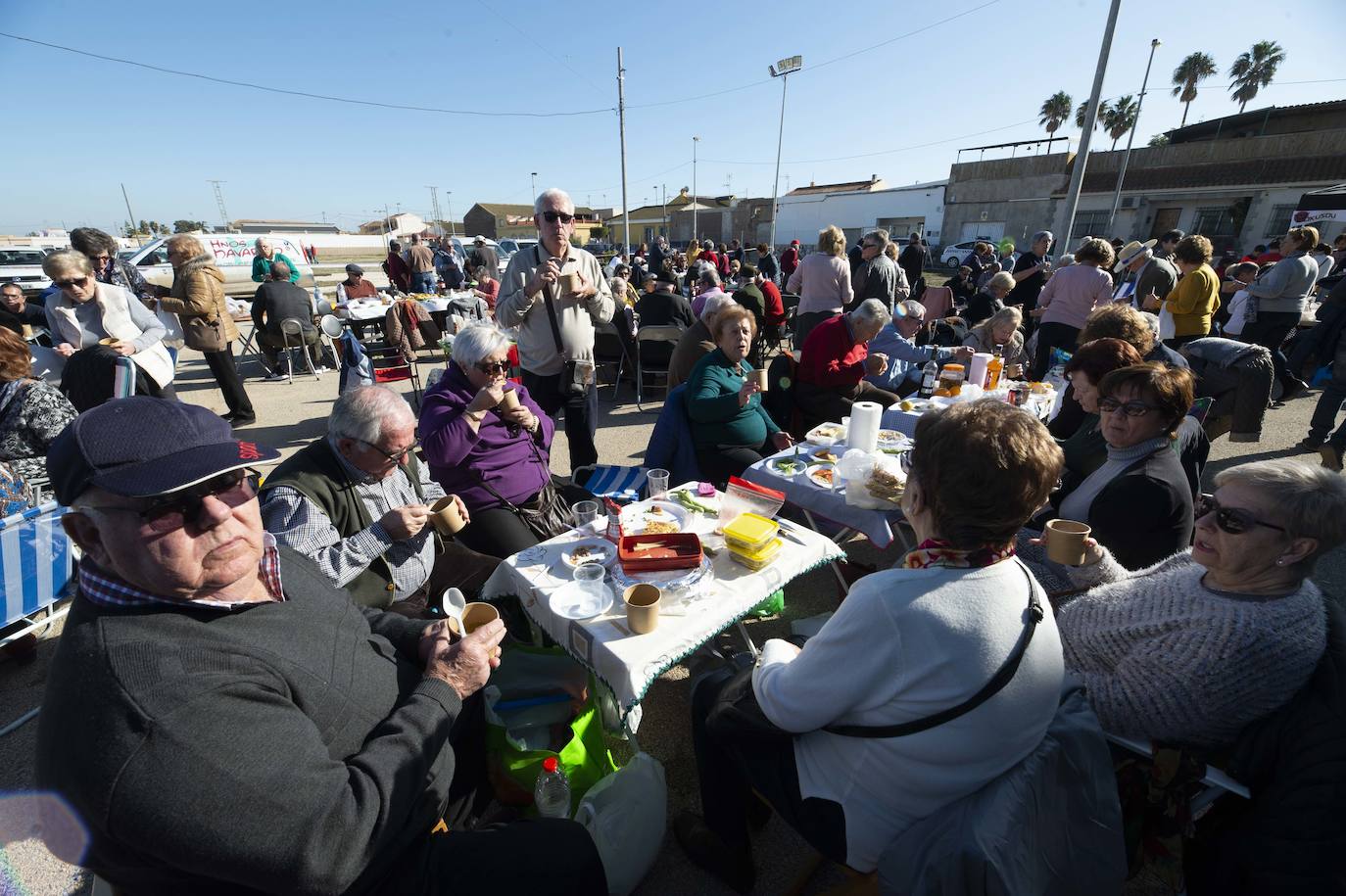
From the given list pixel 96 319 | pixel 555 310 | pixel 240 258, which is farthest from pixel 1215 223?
pixel 240 258

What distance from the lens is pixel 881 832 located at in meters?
1.38

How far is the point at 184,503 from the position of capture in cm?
113

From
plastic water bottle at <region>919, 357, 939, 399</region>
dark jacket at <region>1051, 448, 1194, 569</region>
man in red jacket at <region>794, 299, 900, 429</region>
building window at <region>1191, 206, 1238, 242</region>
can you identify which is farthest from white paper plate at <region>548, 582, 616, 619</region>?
building window at <region>1191, 206, 1238, 242</region>

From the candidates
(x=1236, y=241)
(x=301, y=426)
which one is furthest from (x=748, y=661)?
(x=1236, y=241)

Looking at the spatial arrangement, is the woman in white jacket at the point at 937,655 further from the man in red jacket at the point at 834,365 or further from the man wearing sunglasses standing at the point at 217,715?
the man in red jacket at the point at 834,365

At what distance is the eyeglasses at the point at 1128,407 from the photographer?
224cm

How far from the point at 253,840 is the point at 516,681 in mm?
Answer: 1097

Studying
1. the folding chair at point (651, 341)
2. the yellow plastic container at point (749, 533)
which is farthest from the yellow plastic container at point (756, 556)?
the folding chair at point (651, 341)

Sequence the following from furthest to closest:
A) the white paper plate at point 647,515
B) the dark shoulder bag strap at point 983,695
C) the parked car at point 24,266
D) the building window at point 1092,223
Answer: the building window at point 1092,223 → the parked car at point 24,266 → the white paper plate at point 647,515 → the dark shoulder bag strap at point 983,695

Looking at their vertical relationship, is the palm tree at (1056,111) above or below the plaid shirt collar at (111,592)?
above

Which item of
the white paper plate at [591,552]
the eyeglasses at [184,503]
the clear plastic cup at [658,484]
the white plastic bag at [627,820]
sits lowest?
the white plastic bag at [627,820]

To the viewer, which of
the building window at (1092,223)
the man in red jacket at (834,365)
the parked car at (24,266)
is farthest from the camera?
A: the building window at (1092,223)

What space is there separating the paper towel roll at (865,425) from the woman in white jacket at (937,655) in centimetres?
176

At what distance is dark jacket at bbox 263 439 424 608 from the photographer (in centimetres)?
216
